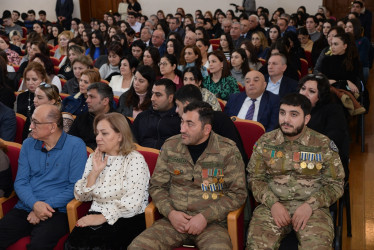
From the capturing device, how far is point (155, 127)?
355 cm

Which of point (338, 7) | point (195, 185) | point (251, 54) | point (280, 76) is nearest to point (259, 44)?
point (251, 54)

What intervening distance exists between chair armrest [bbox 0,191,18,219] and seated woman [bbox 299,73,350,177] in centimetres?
210

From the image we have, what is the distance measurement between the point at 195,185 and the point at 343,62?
303cm

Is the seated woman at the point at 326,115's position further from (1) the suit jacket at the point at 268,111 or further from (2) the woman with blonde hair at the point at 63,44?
(2) the woman with blonde hair at the point at 63,44

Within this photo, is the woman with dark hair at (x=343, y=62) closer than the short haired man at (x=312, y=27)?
Yes

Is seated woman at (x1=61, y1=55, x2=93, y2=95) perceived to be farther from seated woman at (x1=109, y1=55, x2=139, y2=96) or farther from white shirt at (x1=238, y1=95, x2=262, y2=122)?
white shirt at (x1=238, y1=95, x2=262, y2=122)

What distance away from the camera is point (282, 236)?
8.31 ft

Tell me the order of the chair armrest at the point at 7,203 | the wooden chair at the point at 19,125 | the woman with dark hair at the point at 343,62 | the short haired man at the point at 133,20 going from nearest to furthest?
the chair armrest at the point at 7,203 → the wooden chair at the point at 19,125 → the woman with dark hair at the point at 343,62 → the short haired man at the point at 133,20

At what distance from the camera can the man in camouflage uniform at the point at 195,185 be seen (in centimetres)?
253

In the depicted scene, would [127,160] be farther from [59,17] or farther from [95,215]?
[59,17]

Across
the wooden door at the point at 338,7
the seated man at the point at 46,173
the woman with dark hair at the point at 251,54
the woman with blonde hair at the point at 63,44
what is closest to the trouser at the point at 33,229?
the seated man at the point at 46,173

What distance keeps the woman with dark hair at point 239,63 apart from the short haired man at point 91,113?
2.12 m

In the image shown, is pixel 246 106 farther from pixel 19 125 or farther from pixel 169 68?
pixel 19 125

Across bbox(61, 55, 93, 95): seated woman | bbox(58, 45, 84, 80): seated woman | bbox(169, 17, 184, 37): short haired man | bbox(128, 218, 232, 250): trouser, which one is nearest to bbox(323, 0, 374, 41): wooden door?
bbox(169, 17, 184, 37): short haired man
